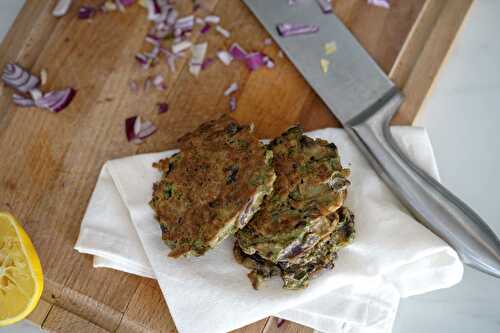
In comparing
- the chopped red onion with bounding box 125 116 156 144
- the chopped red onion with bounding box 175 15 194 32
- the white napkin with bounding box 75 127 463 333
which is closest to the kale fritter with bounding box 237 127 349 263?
the white napkin with bounding box 75 127 463 333

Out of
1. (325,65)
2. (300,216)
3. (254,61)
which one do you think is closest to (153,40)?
A: (254,61)

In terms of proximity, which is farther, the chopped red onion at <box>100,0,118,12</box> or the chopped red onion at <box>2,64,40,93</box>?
Answer: the chopped red onion at <box>100,0,118,12</box>

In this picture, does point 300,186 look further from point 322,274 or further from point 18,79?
point 18,79

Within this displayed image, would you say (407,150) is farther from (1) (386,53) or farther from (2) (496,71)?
(2) (496,71)

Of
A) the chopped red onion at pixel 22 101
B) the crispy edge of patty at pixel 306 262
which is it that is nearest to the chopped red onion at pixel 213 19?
the chopped red onion at pixel 22 101

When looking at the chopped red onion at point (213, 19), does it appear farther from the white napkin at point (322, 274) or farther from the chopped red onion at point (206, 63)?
the white napkin at point (322, 274)

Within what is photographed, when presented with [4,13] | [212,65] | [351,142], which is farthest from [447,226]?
[4,13]

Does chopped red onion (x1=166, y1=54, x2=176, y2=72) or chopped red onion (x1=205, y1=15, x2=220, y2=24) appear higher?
chopped red onion (x1=205, y1=15, x2=220, y2=24)

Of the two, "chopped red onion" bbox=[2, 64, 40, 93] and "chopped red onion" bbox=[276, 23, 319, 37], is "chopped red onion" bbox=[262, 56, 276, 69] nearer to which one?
"chopped red onion" bbox=[276, 23, 319, 37]
